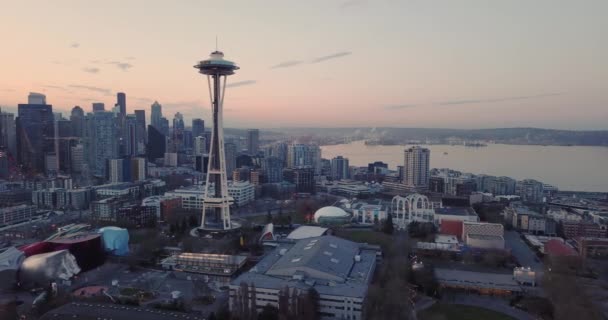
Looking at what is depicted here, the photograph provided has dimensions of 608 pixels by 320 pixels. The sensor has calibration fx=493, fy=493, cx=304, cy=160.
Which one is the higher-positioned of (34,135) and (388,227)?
(34,135)

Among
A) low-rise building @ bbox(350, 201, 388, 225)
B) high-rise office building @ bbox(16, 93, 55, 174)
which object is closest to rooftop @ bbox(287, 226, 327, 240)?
low-rise building @ bbox(350, 201, 388, 225)

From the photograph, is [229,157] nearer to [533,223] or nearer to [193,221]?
[193,221]

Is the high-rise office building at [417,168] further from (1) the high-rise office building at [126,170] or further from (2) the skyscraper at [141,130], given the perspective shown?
(2) the skyscraper at [141,130]

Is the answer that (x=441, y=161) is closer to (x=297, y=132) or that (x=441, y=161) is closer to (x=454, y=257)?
(x=454, y=257)

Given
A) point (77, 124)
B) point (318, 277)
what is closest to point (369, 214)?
point (318, 277)

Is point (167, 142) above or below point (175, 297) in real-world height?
above

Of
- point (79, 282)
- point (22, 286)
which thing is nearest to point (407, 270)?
point (79, 282)

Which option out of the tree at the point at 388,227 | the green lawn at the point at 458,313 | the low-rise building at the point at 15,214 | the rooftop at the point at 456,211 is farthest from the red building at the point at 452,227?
the low-rise building at the point at 15,214
